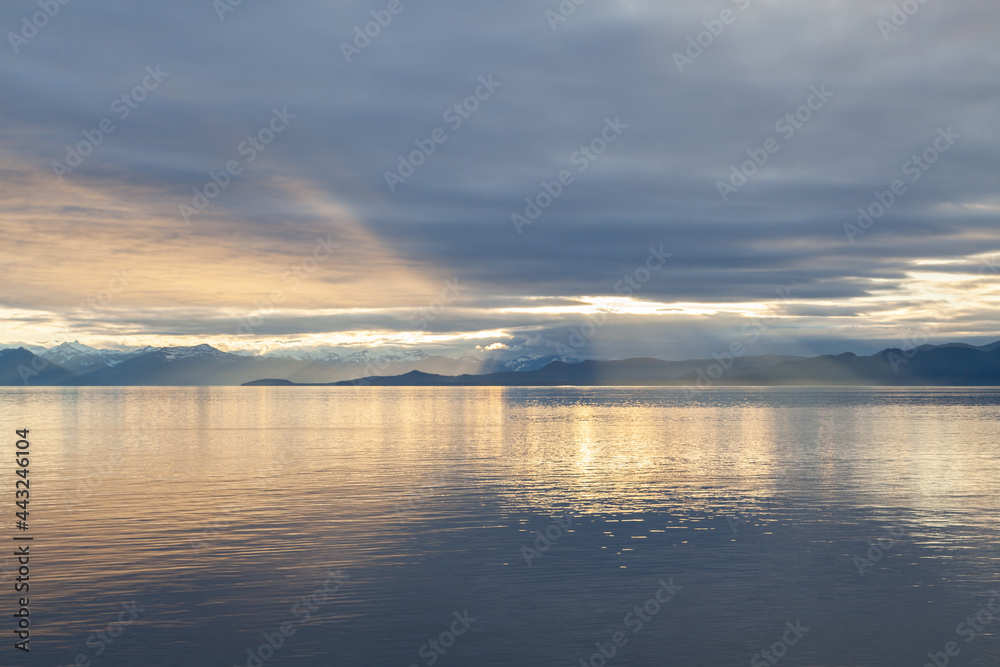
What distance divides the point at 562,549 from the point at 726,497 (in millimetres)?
21474

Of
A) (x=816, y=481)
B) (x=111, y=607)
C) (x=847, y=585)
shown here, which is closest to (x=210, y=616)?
(x=111, y=607)

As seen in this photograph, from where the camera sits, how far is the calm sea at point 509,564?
25953mm

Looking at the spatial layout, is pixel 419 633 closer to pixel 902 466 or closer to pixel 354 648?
pixel 354 648

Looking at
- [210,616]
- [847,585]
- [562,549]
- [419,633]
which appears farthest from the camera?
[562,549]

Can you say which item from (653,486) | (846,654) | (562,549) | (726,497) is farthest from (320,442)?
(846,654)

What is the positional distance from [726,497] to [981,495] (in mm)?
17967

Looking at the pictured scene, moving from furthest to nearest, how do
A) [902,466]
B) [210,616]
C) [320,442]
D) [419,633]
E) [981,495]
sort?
1. [320,442]
2. [902,466]
3. [981,495]
4. [210,616]
5. [419,633]

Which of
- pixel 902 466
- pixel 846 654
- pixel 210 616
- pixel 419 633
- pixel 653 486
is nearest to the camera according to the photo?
pixel 846 654

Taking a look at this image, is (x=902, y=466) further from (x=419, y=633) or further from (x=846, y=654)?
(x=419, y=633)

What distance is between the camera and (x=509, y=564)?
120 feet

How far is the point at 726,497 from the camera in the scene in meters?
56.5

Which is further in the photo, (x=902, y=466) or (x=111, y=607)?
(x=902, y=466)

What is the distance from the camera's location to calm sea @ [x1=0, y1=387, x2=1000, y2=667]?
26.0 metres

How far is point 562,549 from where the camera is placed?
39.5m
